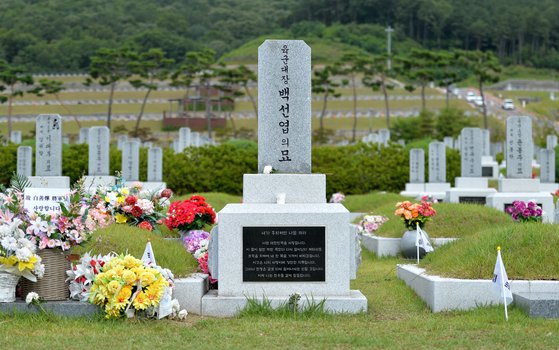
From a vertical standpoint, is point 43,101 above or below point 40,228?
above

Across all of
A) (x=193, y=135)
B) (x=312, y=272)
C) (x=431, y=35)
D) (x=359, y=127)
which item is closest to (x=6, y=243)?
(x=312, y=272)

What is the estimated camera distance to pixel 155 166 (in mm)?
26047

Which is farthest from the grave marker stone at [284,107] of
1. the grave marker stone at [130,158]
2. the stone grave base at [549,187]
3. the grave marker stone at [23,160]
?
the stone grave base at [549,187]

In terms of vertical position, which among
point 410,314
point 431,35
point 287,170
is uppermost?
point 431,35

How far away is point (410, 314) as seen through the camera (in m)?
8.34

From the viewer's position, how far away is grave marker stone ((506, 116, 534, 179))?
19.3 meters

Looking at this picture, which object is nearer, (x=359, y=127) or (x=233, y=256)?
(x=233, y=256)

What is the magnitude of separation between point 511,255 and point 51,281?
5076mm

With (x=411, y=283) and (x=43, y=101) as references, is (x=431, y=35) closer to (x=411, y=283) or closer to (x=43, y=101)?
(x=43, y=101)

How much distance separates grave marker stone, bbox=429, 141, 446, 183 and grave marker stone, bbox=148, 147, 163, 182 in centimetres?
890

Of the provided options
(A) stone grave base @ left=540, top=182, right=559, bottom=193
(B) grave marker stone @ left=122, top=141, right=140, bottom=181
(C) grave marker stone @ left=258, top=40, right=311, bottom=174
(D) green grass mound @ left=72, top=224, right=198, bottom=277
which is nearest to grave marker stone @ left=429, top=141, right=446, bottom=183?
(A) stone grave base @ left=540, top=182, right=559, bottom=193

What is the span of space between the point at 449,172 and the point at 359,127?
38.7 meters

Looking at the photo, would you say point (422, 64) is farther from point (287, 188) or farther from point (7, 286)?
point (7, 286)

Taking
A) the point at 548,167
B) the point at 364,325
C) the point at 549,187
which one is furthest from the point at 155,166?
the point at 364,325
